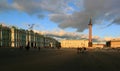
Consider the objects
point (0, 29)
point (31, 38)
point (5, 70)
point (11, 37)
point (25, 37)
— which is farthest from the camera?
point (31, 38)

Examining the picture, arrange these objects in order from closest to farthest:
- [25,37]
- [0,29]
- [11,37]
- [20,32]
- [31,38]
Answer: [0,29], [11,37], [20,32], [25,37], [31,38]

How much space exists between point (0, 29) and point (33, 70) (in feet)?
413

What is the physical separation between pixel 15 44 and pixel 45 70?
14117cm

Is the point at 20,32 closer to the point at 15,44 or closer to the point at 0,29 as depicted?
the point at 15,44

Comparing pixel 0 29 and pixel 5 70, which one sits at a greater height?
pixel 0 29

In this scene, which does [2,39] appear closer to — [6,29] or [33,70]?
[6,29]

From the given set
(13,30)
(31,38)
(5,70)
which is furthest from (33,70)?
(31,38)

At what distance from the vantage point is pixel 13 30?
150125 millimetres

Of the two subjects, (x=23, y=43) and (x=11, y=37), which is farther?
(x=23, y=43)

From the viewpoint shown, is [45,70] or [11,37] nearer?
[45,70]

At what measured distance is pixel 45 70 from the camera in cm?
1572

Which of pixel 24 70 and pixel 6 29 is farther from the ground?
pixel 6 29

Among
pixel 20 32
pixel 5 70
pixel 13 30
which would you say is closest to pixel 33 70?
pixel 5 70

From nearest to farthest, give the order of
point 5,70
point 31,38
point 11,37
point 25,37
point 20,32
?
point 5,70 → point 11,37 → point 20,32 → point 25,37 → point 31,38
